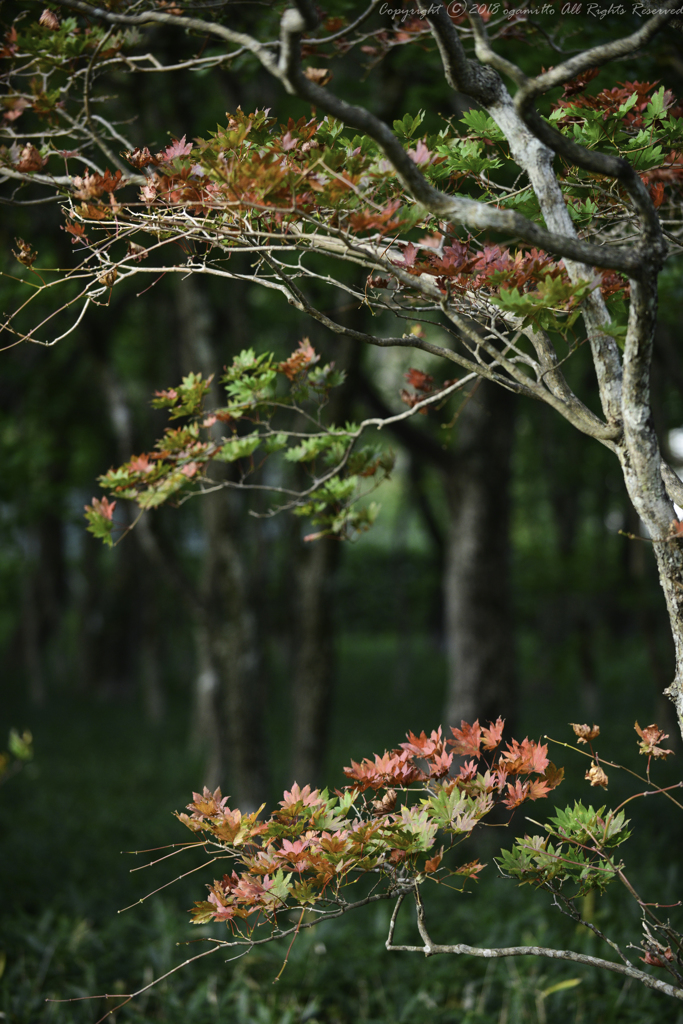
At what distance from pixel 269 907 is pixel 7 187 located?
6746 mm

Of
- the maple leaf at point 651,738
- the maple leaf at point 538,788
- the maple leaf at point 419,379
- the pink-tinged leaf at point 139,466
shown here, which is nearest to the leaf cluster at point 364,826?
the maple leaf at point 538,788

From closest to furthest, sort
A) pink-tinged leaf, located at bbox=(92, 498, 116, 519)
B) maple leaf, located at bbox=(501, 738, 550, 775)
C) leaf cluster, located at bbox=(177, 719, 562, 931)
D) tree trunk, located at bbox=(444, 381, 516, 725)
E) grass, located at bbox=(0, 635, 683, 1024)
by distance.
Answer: leaf cluster, located at bbox=(177, 719, 562, 931)
maple leaf, located at bbox=(501, 738, 550, 775)
pink-tinged leaf, located at bbox=(92, 498, 116, 519)
grass, located at bbox=(0, 635, 683, 1024)
tree trunk, located at bbox=(444, 381, 516, 725)

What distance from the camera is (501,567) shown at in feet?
19.0

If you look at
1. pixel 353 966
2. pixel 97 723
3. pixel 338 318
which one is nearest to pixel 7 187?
pixel 338 318

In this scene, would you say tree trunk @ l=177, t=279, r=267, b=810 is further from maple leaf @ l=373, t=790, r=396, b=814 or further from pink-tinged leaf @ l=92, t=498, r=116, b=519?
maple leaf @ l=373, t=790, r=396, b=814

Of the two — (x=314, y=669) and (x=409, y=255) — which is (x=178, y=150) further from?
(x=314, y=669)

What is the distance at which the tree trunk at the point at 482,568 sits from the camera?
18.7 feet

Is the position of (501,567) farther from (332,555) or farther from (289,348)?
(289,348)

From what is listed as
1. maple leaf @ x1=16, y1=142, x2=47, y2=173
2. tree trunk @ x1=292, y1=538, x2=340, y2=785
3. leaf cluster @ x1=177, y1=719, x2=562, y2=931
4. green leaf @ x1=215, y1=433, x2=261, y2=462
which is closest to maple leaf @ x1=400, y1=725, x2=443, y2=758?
leaf cluster @ x1=177, y1=719, x2=562, y2=931

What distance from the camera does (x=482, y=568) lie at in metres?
5.73

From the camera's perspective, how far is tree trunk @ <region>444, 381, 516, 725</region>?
5.70 m

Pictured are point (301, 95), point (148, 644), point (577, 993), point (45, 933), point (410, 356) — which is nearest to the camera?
point (301, 95)

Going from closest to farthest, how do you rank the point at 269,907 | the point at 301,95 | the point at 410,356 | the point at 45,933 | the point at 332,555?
the point at 301,95
the point at 269,907
the point at 45,933
the point at 332,555
the point at 410,356

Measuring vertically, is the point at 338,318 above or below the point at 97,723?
above
